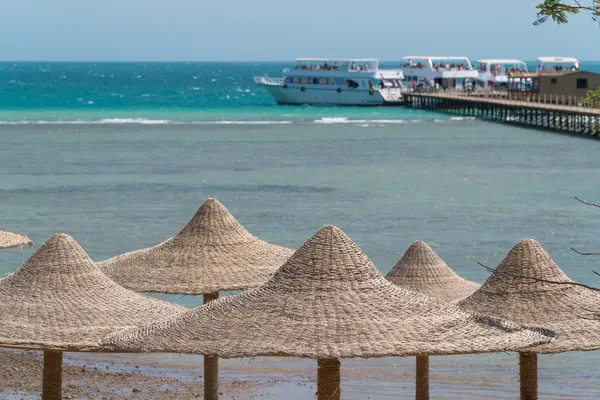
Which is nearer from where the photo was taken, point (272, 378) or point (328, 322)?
point (328, 322)

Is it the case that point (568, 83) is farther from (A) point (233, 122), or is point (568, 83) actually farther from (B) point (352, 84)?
(B) point (352, 84)

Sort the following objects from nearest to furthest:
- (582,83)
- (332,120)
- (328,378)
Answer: (328,378) → (582,83) → (332,120)

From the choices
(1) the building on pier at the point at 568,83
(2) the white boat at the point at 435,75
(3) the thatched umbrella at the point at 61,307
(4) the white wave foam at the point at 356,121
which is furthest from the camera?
(2) the white boat at the point at 435,75

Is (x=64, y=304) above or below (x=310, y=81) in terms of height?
below

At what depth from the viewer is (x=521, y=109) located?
7812cm

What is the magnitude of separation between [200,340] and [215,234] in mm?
5155

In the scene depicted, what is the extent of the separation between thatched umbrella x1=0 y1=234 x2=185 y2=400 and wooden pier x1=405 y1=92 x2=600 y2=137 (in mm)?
46198

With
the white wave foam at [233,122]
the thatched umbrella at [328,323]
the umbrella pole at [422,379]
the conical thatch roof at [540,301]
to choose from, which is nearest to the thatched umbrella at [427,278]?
the umbrella pole at [422,379]

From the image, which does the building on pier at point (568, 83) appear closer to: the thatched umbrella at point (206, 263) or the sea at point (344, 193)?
the sea at point (344, 193)

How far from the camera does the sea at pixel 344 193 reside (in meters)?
17.8

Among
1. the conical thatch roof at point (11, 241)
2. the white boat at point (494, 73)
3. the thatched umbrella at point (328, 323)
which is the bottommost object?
the conical thatch roof at point (11, 241)

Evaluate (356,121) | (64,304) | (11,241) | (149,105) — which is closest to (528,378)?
(64,304)

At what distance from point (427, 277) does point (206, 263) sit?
2.51m

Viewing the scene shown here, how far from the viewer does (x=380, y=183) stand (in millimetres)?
45031
